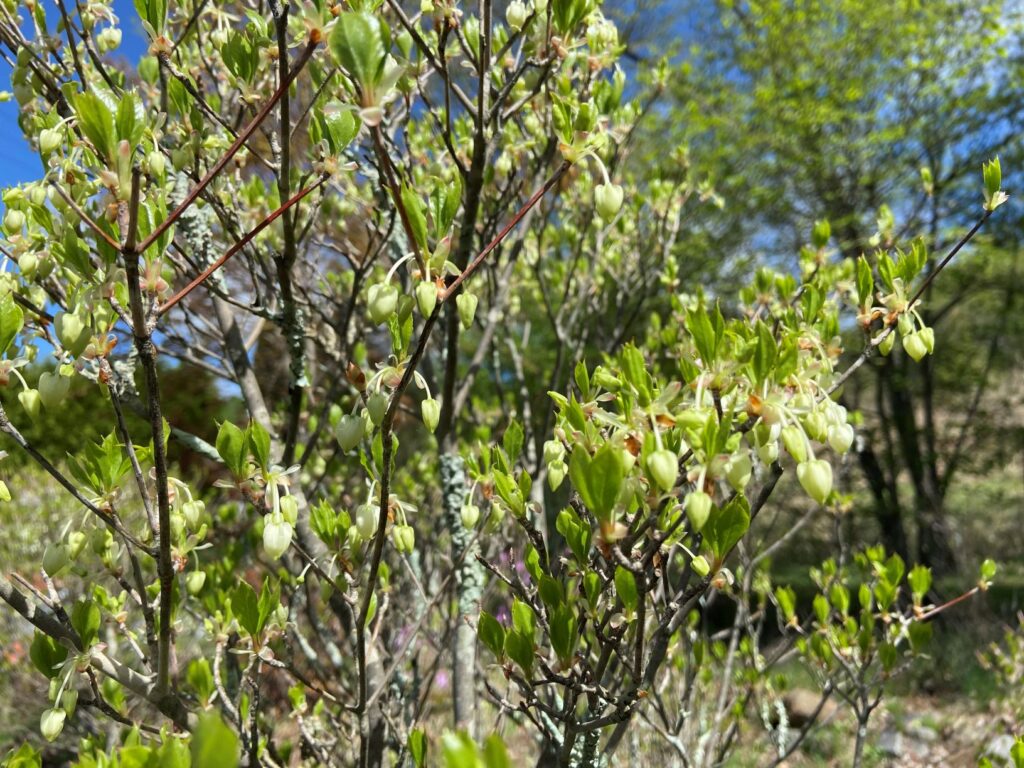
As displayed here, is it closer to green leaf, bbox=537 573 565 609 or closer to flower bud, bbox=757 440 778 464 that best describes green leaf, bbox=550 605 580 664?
green leaf, bbox=537 573 565 609

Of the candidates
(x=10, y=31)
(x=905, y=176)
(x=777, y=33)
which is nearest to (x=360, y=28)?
(x=10, y=31)

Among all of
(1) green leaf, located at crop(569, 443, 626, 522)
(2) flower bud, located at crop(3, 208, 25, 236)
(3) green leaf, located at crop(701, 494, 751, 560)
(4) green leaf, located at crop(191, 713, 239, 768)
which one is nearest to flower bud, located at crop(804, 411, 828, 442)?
(3) green leaf, located at crop(701, 494, 751, 560)

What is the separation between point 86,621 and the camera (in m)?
1.04

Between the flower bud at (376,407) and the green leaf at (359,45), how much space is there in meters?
0.37

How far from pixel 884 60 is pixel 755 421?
27.2ft

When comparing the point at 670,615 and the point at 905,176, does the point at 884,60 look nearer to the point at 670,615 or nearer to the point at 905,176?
the point at 905,176

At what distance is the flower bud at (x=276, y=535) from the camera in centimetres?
93

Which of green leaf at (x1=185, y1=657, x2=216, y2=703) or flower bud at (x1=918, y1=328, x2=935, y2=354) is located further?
green leaf at (x1=185, y1=657, x2=216, y2=703)

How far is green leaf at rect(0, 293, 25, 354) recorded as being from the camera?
2.92 ft

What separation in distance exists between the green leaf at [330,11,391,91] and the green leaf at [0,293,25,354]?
2.04 ft

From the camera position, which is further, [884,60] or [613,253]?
[884,60]

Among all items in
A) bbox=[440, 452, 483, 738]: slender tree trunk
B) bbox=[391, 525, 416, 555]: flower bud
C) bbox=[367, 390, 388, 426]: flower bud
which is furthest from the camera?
bbox=[440, 452, 483, 738]: slender tree trunk

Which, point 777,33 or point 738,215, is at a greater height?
point 777,33

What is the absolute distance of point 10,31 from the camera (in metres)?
1.41
